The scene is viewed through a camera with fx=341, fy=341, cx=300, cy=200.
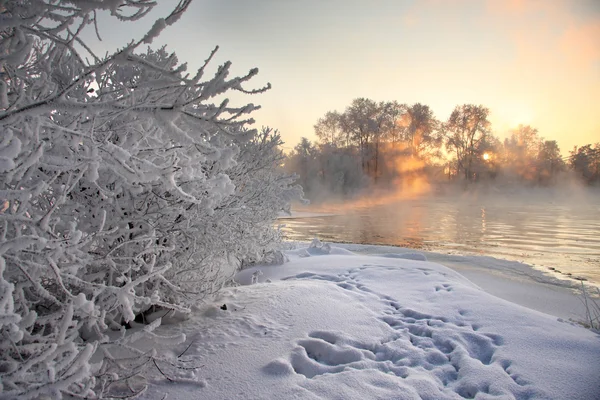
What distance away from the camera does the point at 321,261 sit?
755 centimetres

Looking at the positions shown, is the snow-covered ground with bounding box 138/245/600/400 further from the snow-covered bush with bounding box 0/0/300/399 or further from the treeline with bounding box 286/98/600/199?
the treeline with bounding box 286/98/600/199

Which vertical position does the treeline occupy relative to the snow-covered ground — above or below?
above

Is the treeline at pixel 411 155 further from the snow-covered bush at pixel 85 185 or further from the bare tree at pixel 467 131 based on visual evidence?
the snow-covered bush at pixel 85 185

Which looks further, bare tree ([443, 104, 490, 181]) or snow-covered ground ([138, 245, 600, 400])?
bare tree ([443, 104, 490, 181])

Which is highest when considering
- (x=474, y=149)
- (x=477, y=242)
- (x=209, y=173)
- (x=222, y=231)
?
(x=474, y=149)

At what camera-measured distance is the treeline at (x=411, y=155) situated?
144ft

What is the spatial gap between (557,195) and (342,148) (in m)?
27.5

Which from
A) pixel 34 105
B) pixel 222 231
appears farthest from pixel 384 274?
pixel 34 105

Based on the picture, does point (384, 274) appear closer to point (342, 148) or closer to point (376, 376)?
point (376, 376)

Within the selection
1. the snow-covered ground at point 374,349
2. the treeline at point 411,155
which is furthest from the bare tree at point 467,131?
the snow-covered ground at point 374,349

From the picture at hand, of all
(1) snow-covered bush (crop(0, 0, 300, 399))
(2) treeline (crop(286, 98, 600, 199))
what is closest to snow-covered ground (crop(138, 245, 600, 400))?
(1) snow-covered bush (crop(0, 0, 300, 399))

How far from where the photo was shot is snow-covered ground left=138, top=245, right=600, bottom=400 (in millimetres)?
2492

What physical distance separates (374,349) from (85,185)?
290 cm

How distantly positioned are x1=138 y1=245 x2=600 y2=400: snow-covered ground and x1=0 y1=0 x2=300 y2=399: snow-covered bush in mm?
546
